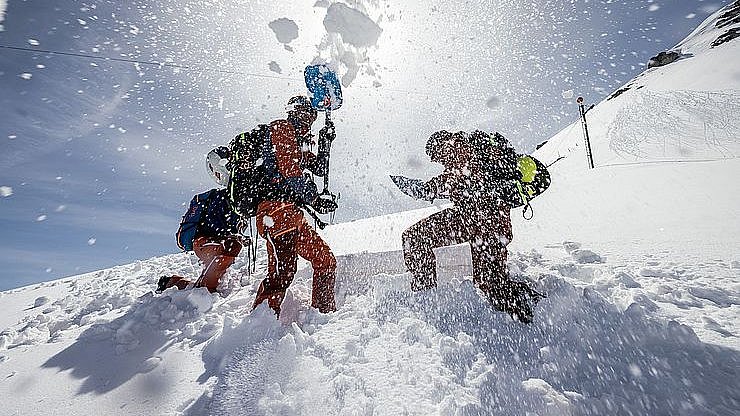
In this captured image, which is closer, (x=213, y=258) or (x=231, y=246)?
(x=213, y=258)

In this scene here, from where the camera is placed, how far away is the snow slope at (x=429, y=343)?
1848mm

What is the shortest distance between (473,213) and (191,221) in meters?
3.47

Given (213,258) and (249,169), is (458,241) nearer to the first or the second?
(249,169)

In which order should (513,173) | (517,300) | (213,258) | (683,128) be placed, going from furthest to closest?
(683,128), (213,258), (513,173), (517,300)

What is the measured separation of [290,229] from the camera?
3.54 m

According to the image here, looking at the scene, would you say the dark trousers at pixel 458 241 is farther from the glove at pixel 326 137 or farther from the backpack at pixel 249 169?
the backpack at pixel 249 169

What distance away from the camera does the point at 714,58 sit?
27.6 metres

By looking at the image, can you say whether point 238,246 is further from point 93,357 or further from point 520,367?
point 520,367

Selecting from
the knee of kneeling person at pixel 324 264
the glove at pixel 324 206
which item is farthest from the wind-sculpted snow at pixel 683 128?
the knee of kneeling person at pixel 324 264

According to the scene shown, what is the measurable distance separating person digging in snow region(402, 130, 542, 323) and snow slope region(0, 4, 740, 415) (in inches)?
9.9

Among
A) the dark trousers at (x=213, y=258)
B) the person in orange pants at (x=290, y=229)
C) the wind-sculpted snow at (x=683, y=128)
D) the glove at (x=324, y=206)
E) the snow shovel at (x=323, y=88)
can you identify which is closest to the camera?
the person in orange pants at (x=290, y=229)

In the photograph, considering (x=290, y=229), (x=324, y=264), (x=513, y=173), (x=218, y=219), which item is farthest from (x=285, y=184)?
(x=513, y=173)

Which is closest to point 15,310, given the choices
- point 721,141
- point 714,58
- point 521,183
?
point 521,183

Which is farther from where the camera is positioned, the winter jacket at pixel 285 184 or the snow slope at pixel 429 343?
the winter jacket at pixel 285 184
